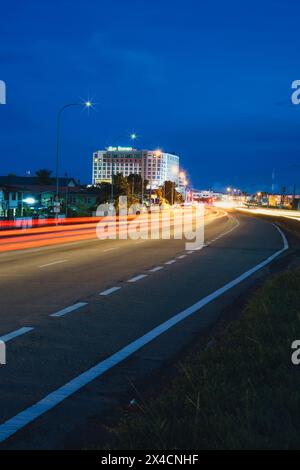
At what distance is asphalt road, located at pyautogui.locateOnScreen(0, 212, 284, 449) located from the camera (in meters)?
5.67

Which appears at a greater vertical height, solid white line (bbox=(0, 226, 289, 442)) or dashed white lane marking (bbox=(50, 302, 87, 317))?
dashed white lane marking (bbox=(50, 302, 87, 317))

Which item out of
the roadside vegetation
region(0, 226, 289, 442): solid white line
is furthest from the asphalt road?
the roadside vegetation

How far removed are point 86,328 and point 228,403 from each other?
4319 mm

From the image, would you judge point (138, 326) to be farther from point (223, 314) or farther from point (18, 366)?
point (18, 366)

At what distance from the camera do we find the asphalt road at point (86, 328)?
5672 mm

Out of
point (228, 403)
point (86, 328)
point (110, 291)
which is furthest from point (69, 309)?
point (228, 403)

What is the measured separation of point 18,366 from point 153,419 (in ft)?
8.80

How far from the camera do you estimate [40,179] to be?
167000 mm

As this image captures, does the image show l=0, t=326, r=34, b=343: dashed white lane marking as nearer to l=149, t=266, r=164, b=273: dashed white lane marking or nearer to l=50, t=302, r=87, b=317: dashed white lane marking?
l=50, t=302, r=87, b=317: dashed white lane marking

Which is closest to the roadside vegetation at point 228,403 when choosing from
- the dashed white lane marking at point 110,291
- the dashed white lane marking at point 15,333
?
the dashed white lane marking at point 15,333

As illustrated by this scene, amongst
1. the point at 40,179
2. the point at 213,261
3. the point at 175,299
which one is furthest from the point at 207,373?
the point at 40,179

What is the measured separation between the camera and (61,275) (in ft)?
52.4

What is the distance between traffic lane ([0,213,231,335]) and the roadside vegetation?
11.5ft

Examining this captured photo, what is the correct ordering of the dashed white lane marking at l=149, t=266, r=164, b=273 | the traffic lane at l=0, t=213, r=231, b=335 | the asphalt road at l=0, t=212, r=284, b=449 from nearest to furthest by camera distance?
the asphalt road at l=0, t=212, r=284, b=449
the traffic lane at l=0, t=213, r=231, b=335
the dashed white lane marking at l=149, t=266, r=164, b=273
